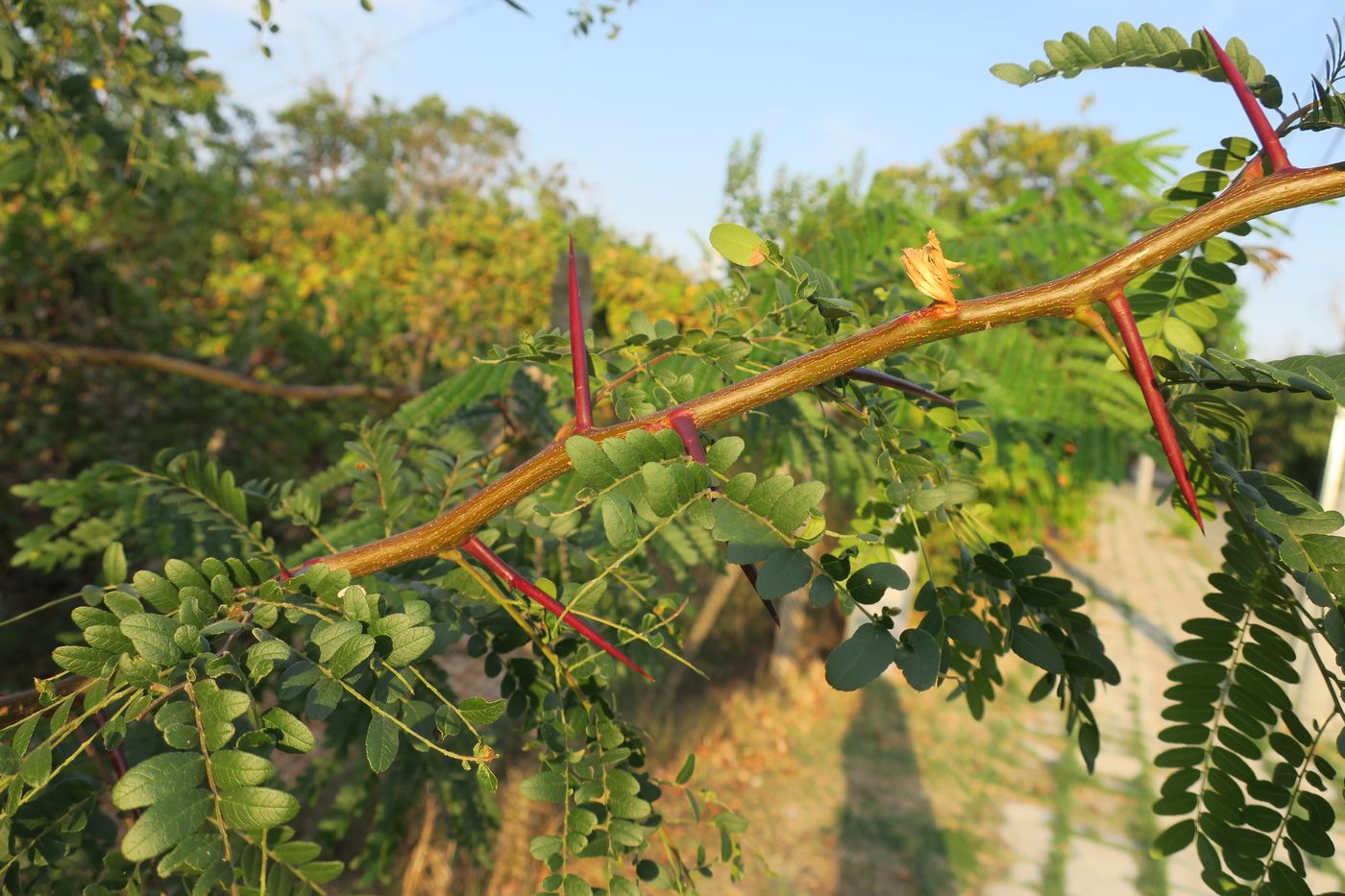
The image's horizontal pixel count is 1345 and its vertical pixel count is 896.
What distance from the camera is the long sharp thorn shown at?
637 millimetres

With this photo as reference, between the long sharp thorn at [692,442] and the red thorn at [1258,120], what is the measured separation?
484 mm

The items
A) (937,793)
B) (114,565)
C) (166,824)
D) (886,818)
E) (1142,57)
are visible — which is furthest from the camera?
(937,793)

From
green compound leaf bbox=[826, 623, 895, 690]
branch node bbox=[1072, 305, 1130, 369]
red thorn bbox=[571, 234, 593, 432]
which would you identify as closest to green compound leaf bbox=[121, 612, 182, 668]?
red thorn bbox=[571, 234, 593, 432]

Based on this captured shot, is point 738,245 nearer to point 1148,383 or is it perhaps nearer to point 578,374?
point 578,374

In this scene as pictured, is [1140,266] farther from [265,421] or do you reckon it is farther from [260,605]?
[265,421]

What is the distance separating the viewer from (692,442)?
0.64 m

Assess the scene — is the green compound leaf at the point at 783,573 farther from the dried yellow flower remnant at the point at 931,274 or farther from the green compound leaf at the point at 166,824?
the green compound leaf at the point at 166,824

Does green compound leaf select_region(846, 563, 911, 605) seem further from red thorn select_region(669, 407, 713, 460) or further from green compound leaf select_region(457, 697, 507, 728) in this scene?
green compound leaf select_region(457, 697, 507, 728)

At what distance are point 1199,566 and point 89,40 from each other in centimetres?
1321

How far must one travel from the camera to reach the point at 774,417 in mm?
1645

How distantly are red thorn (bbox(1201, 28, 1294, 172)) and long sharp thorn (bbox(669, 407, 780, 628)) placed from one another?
19.1 inches

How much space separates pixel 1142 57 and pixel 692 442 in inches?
22.7

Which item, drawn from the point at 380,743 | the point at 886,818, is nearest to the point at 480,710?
the point at 380,743

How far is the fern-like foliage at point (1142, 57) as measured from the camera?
0.79 meters
